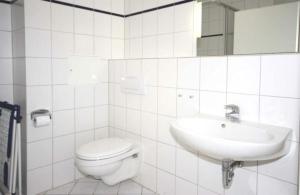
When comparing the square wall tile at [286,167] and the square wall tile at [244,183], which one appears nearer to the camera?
the square wall tile at [286,167]

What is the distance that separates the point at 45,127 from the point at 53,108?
7.0 inches

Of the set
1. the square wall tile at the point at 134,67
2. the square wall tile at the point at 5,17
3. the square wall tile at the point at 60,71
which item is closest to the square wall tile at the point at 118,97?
the square wall tile at the point at 134,67

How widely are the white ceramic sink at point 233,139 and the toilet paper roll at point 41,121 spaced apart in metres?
1.17

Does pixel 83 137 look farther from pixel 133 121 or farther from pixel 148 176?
pixel 148 176

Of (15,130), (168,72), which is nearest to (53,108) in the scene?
(15,130)

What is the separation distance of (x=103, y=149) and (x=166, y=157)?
1.70ft

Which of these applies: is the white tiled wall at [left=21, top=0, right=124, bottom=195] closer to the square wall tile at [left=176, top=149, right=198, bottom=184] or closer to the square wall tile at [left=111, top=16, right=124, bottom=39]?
the square wall tile at [left=111, top=16, right=124, bottom=39]

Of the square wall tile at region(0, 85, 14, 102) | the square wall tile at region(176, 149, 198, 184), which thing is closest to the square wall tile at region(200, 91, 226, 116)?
the square wall tile at region(176, 149, 198, 184)

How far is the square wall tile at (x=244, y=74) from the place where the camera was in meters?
1.42

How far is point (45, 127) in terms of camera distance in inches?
82.7

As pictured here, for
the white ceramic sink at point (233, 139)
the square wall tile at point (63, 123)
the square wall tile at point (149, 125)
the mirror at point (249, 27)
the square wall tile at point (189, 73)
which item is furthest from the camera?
the square wall tile at point (63, 123)

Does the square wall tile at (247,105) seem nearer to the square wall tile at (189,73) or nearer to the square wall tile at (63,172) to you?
the square wall tile at (189,73)

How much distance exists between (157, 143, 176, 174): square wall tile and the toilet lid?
10.9 inches

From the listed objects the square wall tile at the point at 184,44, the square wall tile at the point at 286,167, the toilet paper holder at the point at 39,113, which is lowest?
the square wall tile at the point at 286,167
